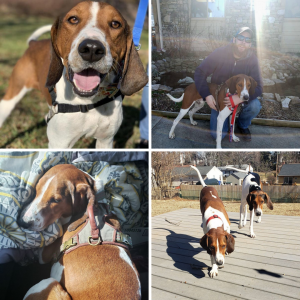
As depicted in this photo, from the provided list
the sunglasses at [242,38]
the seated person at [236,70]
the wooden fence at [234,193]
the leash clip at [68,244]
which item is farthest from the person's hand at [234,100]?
the leash clip at [68,244]

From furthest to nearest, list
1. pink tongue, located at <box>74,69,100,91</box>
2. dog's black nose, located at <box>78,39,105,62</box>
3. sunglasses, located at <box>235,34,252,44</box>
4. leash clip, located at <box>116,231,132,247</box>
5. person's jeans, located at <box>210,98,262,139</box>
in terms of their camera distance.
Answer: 1. person's jeans, located at <box>210,98,262,139</box>
2. sunglasses, located at <box>235,34,252,44</box>
3. leash clip, located at <box>116,231,132,247</box>
4. pink tongue, located at <box>74,69,100,91</box>
5. dog's black nose, located at <box>78,39,105,62</box>

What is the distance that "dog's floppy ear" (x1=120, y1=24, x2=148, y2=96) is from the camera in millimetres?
2189

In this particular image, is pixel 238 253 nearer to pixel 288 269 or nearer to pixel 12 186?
pixel 288 269

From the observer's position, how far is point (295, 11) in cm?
234

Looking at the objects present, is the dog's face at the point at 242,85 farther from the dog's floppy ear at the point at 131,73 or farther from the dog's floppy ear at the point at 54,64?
the dog's floppy ear at the point at 54,64

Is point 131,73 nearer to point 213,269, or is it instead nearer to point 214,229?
point 214,229

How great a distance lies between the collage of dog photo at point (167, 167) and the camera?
2.08 m

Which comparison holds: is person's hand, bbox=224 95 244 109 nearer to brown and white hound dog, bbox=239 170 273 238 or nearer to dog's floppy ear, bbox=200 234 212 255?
brown and white hound dog, bbox=239 170 273 238

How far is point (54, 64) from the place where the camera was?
219 cm

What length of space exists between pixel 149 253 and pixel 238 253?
24.7 inches

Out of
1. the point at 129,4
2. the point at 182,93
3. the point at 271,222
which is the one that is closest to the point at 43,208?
the point at 182,93

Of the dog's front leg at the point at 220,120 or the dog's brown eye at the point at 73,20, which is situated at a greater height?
the dog's brown eye at the point at 73,20

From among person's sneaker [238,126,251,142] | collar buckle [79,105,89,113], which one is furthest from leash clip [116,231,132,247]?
person's sneaker [238,126,251,142]

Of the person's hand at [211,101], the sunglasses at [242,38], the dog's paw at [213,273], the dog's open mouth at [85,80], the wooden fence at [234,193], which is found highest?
the sunglasses at [242,38]
